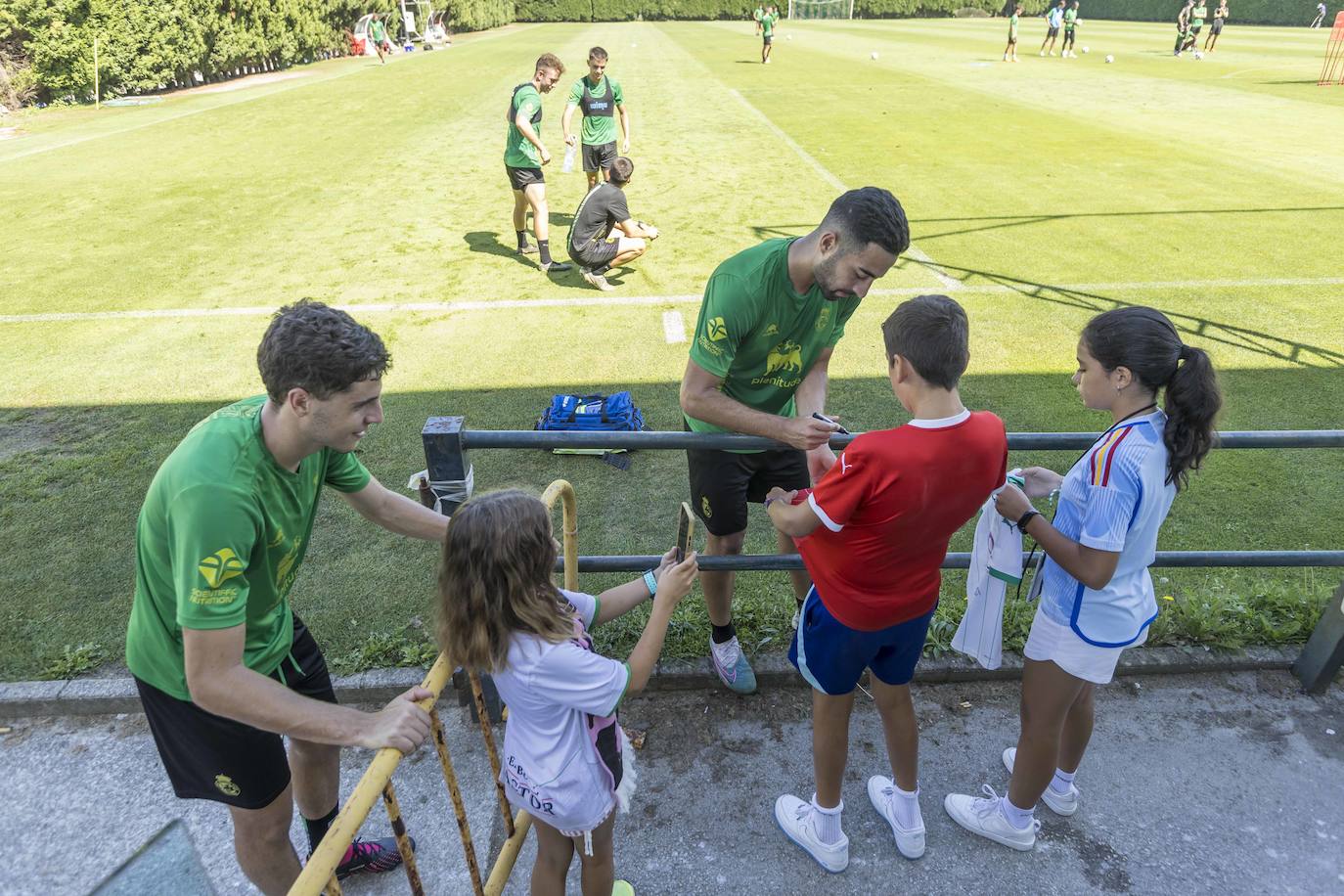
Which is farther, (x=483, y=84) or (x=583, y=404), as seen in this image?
(x=483, y=84)

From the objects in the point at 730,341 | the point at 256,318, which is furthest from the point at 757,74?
the point at 730,341

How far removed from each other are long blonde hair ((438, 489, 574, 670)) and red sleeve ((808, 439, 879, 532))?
2.65 ft

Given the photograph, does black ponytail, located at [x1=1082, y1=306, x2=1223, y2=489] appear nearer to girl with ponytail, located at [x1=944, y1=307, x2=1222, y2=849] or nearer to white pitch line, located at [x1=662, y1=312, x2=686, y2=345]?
girl with ponytail, located at [x1=944, y1=307, x2=1222, y2=849]

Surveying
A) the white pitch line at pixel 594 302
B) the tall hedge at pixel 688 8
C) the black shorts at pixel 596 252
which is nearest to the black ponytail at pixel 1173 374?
the white pitch line at pixel 594 302

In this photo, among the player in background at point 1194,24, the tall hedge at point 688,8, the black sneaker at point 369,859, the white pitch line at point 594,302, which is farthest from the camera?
the tall hedge at point 688,8

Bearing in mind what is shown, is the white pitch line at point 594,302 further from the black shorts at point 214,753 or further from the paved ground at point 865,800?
the black shorts at point 214,753

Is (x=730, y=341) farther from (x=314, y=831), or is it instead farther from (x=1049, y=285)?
(x=1049, y=285)

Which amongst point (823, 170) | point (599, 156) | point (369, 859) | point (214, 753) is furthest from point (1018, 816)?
point (823, 170)

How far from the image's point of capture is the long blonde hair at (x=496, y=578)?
1.89 meters

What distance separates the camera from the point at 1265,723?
11.2 ft

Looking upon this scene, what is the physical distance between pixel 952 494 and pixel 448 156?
1586 centimetres

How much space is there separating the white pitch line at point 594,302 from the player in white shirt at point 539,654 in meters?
6.83

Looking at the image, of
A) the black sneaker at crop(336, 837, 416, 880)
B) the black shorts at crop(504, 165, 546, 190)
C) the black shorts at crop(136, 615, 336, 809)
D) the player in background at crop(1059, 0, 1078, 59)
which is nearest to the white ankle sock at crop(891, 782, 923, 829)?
the black sneaker at crop(336, 837, 416, 880)

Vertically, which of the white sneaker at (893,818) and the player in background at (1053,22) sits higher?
the player in background at (1053,22)
